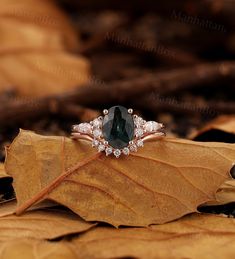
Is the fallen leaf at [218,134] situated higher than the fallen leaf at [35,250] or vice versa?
the fallen leaf at [218,134]

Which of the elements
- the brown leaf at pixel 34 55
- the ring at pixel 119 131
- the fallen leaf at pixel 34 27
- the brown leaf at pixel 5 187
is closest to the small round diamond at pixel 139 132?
the ring at pixel 119 131

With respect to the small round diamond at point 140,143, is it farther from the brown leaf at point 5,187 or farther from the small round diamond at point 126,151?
the brown leaf at point 5,187

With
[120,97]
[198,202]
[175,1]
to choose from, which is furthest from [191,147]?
[175,1]

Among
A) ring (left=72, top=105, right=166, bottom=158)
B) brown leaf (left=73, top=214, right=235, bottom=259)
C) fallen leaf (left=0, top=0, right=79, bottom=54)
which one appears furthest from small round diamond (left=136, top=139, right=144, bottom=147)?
fallen leaf (left=0, top=0, right=79, bottom=54)

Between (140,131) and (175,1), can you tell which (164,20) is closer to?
(175,1)

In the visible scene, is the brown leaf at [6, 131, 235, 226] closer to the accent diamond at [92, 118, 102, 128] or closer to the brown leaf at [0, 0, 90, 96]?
the accent diamond at [92, 118, 102, 128]

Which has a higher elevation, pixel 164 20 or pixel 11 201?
pixel 164 20

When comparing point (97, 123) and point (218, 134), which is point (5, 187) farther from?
point (218, 134)
